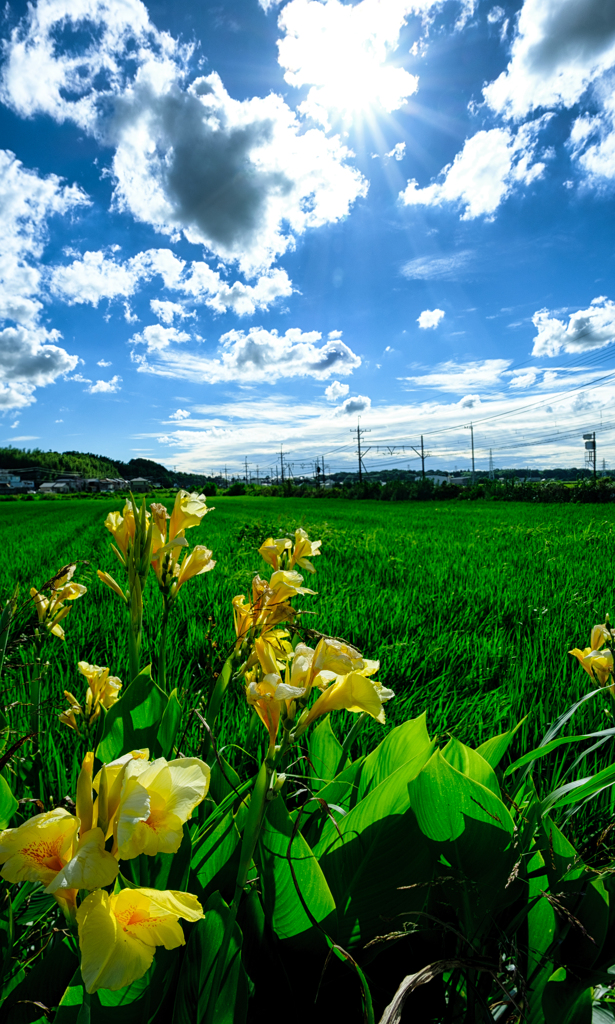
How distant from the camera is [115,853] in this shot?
Result: 15.2 inches

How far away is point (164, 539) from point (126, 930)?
2.07 feet

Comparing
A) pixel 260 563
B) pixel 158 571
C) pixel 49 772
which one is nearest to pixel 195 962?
pixel 158 571

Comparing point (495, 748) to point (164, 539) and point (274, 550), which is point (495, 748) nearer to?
point (274, 550)

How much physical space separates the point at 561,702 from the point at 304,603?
1.66m

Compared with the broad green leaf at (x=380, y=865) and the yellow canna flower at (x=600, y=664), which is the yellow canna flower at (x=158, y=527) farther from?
the yellow canna flower at (x=600, y=664)

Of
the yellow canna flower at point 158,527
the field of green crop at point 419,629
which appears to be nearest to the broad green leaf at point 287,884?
the field of green crop at point 419,629

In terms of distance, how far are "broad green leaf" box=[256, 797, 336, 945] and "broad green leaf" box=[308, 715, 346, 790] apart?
32 centimetres

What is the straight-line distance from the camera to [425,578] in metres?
3.85

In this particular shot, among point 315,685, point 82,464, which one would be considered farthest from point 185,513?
point 82,464

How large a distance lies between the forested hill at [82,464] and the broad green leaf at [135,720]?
83.4 meters

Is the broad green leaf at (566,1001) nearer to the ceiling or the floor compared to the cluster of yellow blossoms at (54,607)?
nearer to the floor

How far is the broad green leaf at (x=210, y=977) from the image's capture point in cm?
48

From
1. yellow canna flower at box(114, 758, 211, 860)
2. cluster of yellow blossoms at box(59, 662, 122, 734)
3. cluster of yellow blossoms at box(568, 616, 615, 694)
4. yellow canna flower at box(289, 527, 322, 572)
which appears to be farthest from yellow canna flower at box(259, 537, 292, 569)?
cluster of yellow blossoms at box(568, 616, 615, 694)

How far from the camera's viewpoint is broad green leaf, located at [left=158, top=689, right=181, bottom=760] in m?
0.83
